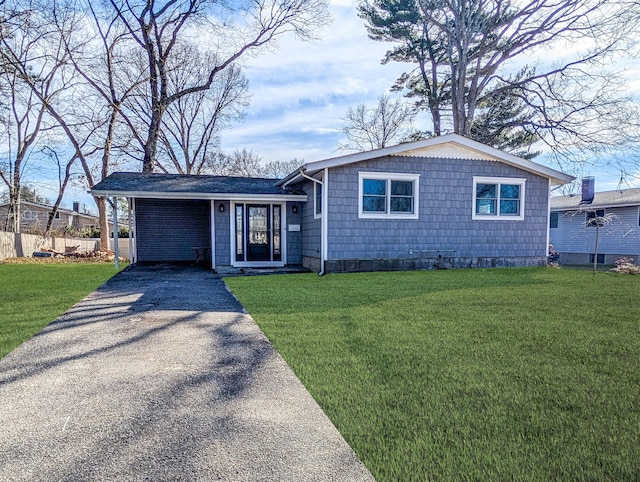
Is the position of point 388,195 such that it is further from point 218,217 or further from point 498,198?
point 218,217

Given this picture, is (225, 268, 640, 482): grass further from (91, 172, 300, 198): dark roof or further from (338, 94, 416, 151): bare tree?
(338, 94, 416, 151): bare tree

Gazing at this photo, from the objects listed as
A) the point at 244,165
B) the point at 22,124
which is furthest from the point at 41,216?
the point at 244,165

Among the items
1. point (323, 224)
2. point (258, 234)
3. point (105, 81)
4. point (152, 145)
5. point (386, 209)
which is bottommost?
point (258, 234)

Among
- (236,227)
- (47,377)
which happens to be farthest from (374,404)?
(236,227)

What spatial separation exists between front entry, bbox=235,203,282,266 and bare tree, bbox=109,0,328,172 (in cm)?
932

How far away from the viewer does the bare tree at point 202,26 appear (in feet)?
56.3

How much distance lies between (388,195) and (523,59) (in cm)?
1241

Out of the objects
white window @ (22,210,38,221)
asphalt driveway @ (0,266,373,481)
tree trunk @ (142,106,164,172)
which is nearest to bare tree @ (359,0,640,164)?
tree trunk @ (142,106,164,172)

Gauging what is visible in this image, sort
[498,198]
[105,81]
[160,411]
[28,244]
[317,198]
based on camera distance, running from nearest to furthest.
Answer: [160,411]
[317,198]
[498,198]
[28,244]
[105,81]

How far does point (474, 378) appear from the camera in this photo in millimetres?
2855

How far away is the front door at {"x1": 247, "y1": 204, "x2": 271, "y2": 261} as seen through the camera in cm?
1118

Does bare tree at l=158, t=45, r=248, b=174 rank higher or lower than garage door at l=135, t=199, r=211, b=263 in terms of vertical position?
higher

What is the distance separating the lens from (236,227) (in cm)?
1106

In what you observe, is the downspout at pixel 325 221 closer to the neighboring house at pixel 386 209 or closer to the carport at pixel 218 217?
the neighboring house at pixel 386 209
